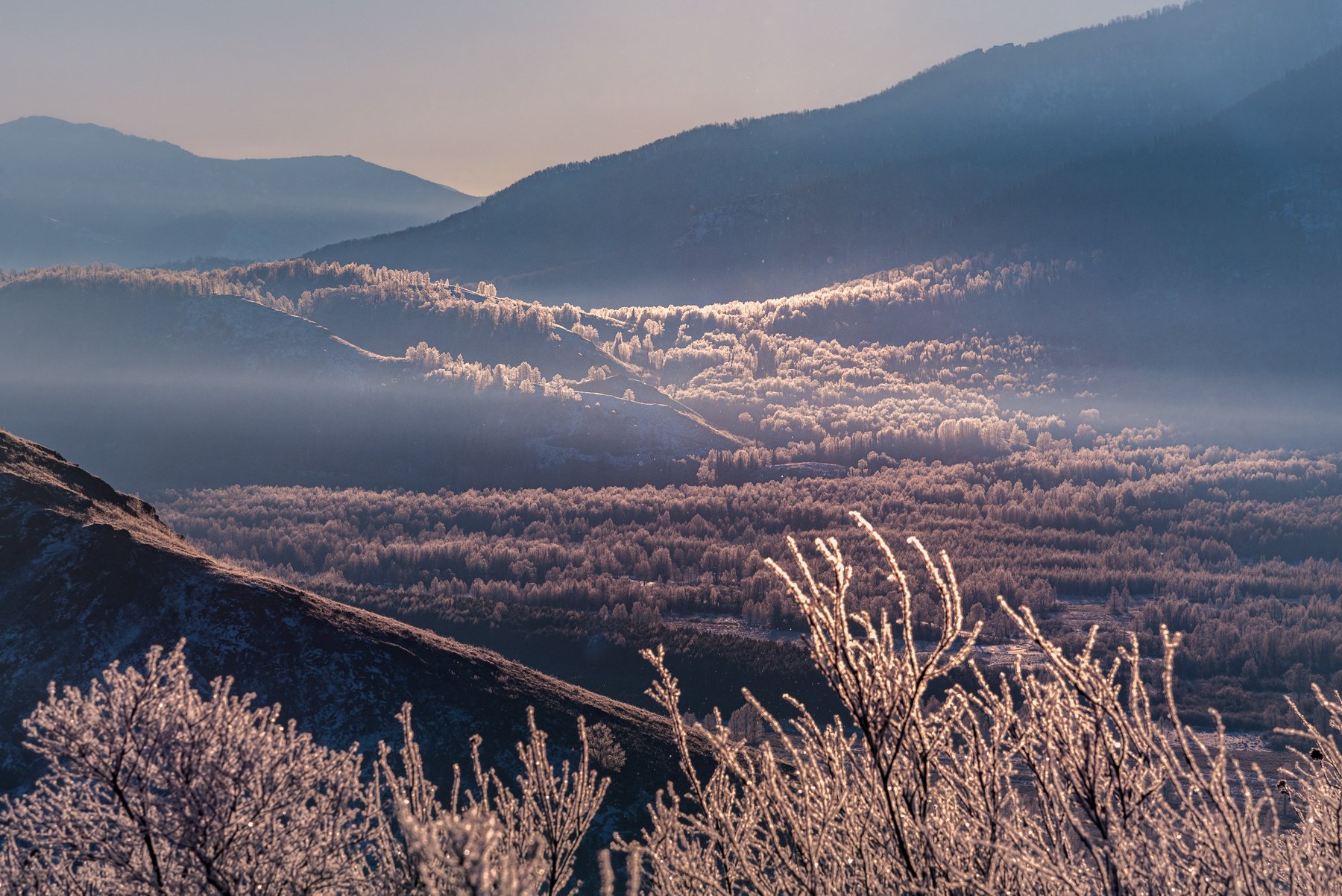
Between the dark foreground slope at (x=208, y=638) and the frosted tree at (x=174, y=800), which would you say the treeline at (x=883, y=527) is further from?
the frosted tree at (x=174, y=800)

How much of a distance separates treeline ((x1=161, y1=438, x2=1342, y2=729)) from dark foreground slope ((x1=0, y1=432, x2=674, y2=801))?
173 feet

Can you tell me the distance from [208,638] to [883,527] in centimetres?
12493

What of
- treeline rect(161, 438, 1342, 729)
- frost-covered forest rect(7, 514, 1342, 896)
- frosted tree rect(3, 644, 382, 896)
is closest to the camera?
frost-covered forest rect(7, 514, 1342, 896)

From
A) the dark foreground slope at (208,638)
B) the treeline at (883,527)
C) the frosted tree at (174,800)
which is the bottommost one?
the treeline at (883,527)

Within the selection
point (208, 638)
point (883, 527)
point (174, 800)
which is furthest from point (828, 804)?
point (883, 527)

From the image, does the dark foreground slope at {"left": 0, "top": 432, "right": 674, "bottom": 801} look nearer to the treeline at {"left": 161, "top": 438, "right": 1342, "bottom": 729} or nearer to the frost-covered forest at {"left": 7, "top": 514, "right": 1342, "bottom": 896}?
the frost-covered forest at {"left": 7, "top": 514, "right": 1342, "bottom": 896}

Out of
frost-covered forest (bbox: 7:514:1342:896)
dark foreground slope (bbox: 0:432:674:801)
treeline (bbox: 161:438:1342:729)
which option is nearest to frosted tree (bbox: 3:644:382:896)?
frost-covered forest (bbox: 7:514:1342:896)

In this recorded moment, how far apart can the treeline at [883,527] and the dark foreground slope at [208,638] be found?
5261 centimetres

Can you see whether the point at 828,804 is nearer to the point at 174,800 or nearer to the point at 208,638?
the point at 174,800

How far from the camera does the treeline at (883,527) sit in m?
100

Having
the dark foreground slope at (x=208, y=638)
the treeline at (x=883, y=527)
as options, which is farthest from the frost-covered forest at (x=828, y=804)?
the treeline at (x=883, y=527)

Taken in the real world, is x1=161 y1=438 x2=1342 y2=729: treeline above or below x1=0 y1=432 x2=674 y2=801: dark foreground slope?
below

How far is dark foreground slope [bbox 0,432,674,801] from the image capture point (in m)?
22.9

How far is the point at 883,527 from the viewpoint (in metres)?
141
